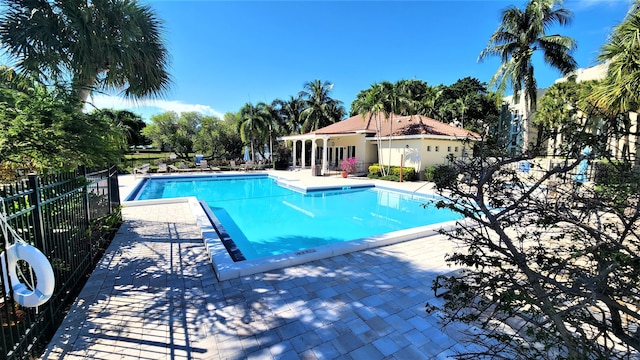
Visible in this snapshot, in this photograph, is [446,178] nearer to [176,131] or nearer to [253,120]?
[253,120]

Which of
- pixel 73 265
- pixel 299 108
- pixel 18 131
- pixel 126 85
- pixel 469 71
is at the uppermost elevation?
pixel 469 71

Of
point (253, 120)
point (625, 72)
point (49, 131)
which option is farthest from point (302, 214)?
point (253, 120)

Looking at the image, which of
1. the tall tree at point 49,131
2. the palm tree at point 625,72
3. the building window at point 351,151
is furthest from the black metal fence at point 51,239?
the building window at point 351,151

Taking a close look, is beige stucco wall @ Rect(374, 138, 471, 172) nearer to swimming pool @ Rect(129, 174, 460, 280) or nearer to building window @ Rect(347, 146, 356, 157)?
swimming pool @ Rect(129, 174, 460, 280)

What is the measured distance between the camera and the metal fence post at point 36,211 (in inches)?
114

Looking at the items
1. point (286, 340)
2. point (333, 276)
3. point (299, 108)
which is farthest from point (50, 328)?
point (299, 108)

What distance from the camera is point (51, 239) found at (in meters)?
3.30

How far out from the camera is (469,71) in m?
40.3

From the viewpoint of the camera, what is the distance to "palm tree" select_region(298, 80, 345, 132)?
1172 inches

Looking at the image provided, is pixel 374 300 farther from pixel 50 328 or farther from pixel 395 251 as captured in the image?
pixel 50 328

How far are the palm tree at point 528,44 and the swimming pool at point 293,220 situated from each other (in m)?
11.3

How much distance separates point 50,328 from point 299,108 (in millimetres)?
30342

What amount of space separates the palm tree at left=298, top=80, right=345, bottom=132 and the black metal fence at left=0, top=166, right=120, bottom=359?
25516mm

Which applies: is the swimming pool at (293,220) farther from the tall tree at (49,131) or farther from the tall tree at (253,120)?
the tall tree at (253,120)
